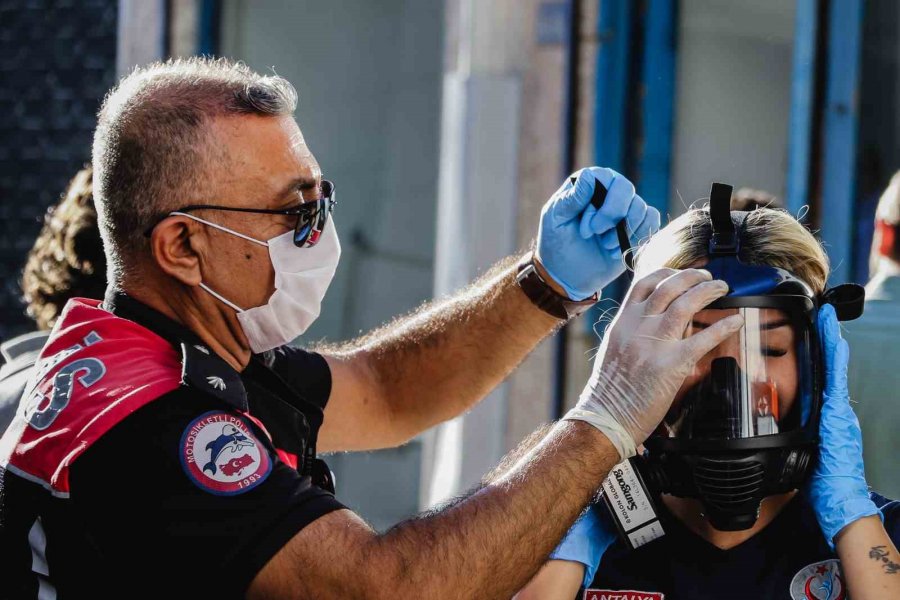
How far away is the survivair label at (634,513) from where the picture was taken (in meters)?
2.35

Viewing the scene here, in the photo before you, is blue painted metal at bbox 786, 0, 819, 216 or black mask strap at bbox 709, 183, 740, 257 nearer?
black mask strap at bbox 709, 183, 740, 257

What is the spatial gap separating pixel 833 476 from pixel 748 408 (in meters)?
0.20

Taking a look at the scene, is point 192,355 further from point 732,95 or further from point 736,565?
point 732,95

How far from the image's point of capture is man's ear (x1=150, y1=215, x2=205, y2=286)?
2520 mm

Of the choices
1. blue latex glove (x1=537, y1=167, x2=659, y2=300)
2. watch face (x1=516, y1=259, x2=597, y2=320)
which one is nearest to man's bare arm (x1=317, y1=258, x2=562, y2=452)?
watch face (x1=516, y1=259, x2=597, y2=320)

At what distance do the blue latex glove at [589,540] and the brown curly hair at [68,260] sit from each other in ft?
4.91

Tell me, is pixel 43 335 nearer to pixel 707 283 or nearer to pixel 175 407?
pixel 175 407

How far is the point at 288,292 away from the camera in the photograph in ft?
8.77

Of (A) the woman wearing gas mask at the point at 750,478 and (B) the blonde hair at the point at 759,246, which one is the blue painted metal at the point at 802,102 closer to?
(B) the blonde hair at the point at 759,246

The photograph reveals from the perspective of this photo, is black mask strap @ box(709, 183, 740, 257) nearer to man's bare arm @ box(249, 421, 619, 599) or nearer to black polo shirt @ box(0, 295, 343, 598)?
man's bare arm @ box(249, 421, 619, 599)

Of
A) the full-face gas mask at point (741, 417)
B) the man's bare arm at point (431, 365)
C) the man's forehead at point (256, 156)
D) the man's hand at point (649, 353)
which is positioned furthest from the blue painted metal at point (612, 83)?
the man's hand at point (649, 353)

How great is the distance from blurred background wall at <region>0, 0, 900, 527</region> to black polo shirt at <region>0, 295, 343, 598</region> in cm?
268

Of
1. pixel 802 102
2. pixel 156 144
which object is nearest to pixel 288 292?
pixel 156 144

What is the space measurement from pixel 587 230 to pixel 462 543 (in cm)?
95
